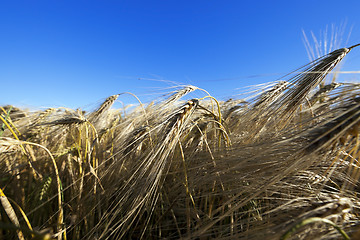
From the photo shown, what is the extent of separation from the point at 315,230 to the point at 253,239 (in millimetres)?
196

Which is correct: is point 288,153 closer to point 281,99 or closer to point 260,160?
point 260,160

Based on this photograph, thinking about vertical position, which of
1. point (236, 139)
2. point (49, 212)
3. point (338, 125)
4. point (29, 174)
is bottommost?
point (49, 212)

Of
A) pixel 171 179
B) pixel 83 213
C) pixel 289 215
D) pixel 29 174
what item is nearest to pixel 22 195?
pixel 29 174

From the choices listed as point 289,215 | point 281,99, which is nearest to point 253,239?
point 289,215

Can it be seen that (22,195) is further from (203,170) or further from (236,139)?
(236,139)

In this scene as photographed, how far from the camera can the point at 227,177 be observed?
3.62 ft

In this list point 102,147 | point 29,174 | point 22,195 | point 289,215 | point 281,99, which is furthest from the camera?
point 102,147

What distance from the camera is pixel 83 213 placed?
126 centimetres

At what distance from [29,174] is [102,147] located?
57 centimetres

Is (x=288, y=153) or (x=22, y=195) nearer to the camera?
(x=288, y=153)

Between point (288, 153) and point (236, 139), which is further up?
point (288, 153)

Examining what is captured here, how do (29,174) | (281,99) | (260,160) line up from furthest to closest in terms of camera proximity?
(29,174), (281,99), (260,160)

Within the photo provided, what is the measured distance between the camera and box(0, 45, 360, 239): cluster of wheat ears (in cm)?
71

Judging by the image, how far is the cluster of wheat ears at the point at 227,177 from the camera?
0.71 m
